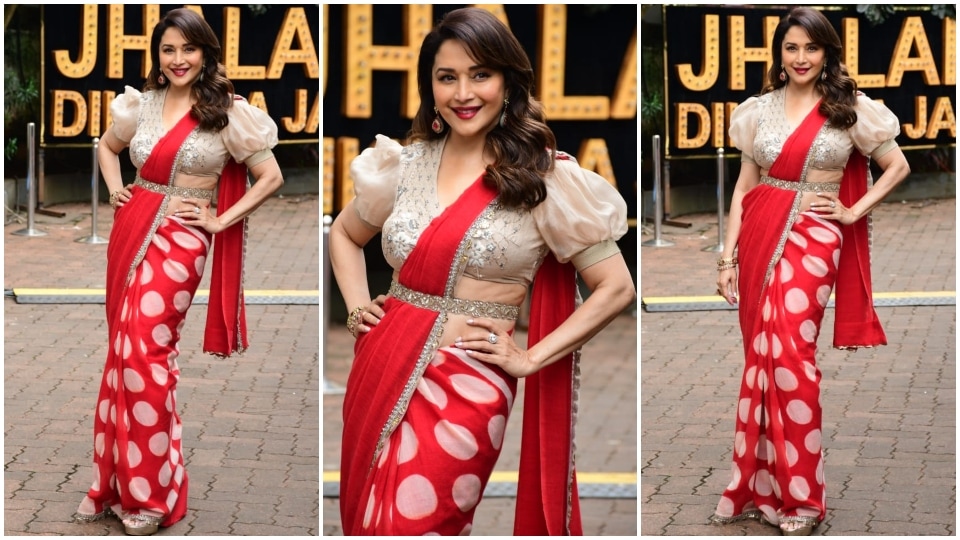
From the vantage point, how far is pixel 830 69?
3.47 m

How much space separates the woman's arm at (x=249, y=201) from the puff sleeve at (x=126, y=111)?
27 cm

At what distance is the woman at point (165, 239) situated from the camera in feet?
12.1

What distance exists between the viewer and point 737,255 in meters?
3.61

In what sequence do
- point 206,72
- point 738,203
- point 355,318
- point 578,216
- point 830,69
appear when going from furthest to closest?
1. point 206,72
2. point 738,203
3. point 830,69
4. point 355,318
5. point 578,216

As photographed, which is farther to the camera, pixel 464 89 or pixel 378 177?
pixel 378 177

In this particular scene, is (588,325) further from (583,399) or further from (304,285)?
(583,399)

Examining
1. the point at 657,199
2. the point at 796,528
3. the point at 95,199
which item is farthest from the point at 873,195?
the point at 95,199

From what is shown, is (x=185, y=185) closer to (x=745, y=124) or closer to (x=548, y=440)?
(x=548, y=440)

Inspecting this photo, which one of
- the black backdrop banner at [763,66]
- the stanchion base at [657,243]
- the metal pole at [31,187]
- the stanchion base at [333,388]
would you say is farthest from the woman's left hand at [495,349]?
the stanchion base at [333,388]

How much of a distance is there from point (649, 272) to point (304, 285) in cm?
96

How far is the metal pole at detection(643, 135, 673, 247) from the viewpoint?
3615 millimetres

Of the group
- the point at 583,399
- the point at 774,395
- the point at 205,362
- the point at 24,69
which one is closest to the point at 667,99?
the point at 774,395

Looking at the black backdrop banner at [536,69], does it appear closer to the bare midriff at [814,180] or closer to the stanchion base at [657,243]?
the stanchion base at [657,243]

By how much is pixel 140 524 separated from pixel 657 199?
65.0 inches
